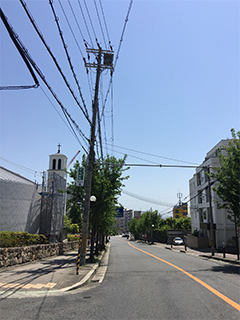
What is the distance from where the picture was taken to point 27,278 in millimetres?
10266

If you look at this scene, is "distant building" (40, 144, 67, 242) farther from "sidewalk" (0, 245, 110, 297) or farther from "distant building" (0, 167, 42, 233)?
"sidewalk" (0, 245, 110, 297)

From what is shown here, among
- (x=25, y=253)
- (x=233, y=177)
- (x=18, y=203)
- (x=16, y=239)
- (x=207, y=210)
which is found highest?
(x=233, y=177)

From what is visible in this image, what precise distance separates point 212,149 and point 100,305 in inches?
1589

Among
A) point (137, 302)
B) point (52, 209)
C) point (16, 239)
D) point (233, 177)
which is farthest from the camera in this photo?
point (52, 209)

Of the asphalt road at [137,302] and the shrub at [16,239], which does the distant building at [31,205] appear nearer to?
the shrub at [16,239]

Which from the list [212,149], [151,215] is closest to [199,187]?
[212,149]

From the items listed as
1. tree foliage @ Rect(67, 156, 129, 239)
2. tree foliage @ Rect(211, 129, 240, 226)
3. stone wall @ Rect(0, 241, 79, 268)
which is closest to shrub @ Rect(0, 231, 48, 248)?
stone wall @ Rect(0, 241, 79, 268)

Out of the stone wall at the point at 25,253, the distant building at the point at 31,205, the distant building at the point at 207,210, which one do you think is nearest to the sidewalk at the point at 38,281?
the stone wall at the point at 25,253

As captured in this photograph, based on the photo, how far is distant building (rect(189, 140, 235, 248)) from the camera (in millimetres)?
35156

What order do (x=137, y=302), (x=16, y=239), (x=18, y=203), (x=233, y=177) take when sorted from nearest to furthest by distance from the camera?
(x=137, y=302) < (x=16, y=239) < (x=233, y=177) < (x=18, y=203)

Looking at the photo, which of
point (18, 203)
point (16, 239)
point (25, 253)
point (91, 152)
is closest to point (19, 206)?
point (18, 203)

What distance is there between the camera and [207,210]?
38.9 metres

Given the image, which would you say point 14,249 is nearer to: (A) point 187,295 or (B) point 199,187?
(A) point 187,295

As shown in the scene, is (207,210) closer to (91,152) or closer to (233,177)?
(233,177)
